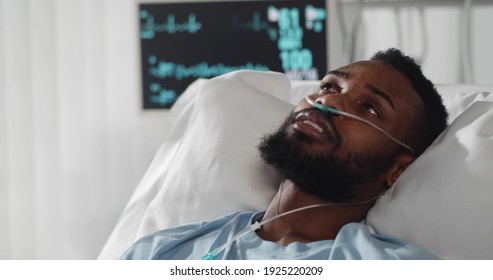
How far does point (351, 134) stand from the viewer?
1.33 meters

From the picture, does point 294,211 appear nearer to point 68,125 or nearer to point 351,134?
point 351,134

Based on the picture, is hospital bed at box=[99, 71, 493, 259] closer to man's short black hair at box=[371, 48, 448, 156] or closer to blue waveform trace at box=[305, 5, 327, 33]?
man's short black hair at box=[371, 48, 448, 156]

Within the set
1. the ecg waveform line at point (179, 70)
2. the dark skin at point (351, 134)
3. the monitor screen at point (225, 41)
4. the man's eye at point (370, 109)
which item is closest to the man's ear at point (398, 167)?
the dark skin at point (351, 134)

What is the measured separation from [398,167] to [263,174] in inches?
12.8

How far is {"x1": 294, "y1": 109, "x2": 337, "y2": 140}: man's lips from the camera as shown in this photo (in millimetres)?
1324

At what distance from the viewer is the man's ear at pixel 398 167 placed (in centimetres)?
140

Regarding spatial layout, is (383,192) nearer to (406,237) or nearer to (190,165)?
(406,237)

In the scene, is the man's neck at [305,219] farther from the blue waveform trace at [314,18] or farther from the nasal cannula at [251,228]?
the blue waveform trace at [314,18]

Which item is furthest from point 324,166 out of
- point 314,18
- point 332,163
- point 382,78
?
point 314,18

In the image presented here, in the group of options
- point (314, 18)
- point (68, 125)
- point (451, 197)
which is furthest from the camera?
point (68, 125)

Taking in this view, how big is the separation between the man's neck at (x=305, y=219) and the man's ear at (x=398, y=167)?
0.07 metres

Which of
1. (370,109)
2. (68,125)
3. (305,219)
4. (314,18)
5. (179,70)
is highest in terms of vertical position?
(314,18)

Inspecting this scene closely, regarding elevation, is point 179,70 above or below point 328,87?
below
